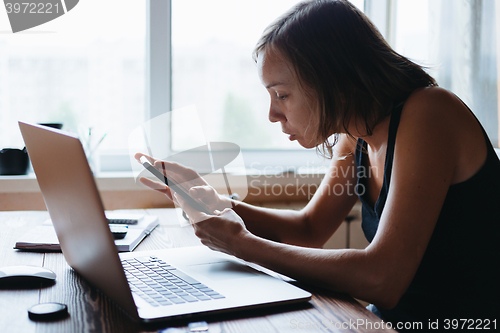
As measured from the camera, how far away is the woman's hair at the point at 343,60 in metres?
0.85

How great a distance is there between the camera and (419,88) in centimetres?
85

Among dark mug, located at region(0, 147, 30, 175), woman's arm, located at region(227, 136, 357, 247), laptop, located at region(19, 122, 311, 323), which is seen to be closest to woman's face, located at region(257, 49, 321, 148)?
woman's arm, located at region(227, 136, 357, 247)

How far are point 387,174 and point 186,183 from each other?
0.40 metres

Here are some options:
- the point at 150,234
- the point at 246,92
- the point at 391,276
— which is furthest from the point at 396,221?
the point at 246,92

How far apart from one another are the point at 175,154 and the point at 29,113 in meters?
1.13

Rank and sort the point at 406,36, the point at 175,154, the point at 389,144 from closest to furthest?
the point at 389,144 < the point at 175,154 < the point at 406,36

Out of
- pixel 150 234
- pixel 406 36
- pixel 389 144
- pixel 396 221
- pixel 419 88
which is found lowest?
pixel 150 234

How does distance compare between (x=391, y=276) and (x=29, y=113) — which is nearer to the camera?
(x=391, y=276)

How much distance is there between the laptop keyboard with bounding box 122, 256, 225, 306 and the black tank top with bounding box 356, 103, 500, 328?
0.43m

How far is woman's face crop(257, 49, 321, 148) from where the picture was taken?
2.90 ft

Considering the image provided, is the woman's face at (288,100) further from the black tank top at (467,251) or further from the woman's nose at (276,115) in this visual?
the black tank top at (467,251)

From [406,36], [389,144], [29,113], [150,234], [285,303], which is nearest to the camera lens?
[285,303]

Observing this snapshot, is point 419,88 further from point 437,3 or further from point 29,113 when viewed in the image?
point 29,113

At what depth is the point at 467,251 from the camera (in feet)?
2.62
